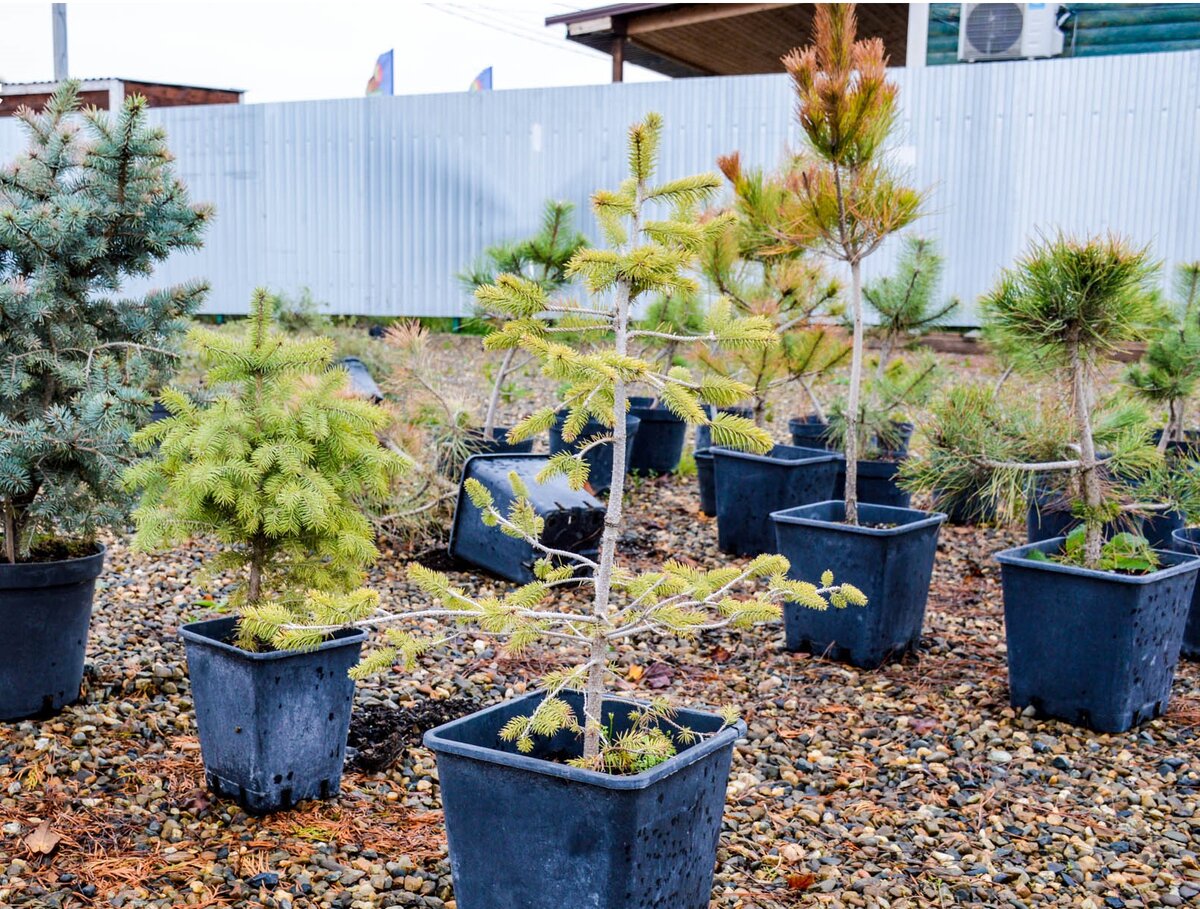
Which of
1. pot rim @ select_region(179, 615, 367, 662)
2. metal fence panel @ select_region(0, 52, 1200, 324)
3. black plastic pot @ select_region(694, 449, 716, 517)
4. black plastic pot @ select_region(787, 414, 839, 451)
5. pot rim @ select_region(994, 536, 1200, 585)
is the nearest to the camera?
pot rim @ select_region(179, 615, 367, 662)

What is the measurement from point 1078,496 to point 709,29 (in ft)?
35.6

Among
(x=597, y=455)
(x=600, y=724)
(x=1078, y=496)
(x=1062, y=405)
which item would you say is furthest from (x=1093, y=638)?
(x=597, y=455)

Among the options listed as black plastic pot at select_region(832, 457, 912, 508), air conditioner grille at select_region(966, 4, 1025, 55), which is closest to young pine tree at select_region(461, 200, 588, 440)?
black plastic pot at select_region(832, 457, 912, 508)

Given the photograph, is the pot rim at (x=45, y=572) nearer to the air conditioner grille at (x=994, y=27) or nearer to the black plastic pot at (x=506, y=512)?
the black plastic pot at (x=506, y=512)

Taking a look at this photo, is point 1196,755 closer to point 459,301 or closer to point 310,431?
point 310,431

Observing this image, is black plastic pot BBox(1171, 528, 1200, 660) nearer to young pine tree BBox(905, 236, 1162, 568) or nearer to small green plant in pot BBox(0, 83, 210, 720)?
young pine tree BBox(905, 236, 1162, 568)

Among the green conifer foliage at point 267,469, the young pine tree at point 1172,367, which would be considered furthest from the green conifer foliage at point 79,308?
the young pine tree at point 1172,367

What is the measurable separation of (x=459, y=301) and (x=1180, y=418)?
7786mm

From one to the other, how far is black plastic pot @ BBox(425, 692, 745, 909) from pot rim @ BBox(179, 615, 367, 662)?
58cm

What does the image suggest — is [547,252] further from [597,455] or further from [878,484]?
[878,484]

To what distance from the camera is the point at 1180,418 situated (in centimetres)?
533

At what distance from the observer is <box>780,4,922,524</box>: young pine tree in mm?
3656

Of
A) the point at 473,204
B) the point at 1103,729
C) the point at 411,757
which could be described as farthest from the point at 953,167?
the point at 411,757

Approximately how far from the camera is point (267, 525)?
244cm
